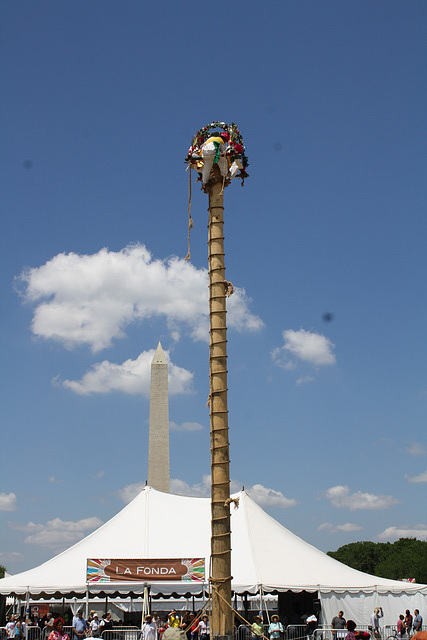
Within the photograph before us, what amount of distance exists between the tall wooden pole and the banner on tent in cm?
346

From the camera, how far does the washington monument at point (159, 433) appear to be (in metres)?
32.9

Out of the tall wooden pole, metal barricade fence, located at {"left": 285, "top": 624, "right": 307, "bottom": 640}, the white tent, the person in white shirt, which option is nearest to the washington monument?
the white tent

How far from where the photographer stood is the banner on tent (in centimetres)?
1480

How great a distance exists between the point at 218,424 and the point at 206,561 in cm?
872

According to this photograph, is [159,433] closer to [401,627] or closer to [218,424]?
[401,627]

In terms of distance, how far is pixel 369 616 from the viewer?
58.2ft

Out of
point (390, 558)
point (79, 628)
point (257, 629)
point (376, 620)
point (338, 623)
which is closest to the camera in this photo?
point (257, 629)

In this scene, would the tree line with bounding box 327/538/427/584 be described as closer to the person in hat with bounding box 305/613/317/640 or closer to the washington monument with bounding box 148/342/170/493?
the washington monument with bounding box 148/342/170/493

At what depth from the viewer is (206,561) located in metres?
19.0

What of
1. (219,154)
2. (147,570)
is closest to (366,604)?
(147,570)

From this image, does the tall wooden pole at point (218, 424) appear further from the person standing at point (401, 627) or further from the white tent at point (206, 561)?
the person standing at point (401, 627)

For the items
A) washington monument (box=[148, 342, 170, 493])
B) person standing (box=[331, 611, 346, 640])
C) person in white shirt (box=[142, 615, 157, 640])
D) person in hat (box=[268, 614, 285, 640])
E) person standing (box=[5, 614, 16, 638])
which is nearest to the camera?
person in white shirt (box=[142, 615, 157, 640])

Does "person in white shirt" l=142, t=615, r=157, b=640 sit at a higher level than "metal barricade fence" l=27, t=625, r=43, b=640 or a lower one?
higher

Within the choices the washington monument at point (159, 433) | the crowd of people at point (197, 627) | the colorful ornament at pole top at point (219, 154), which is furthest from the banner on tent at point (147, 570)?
the washington monument at point (159, 433)
